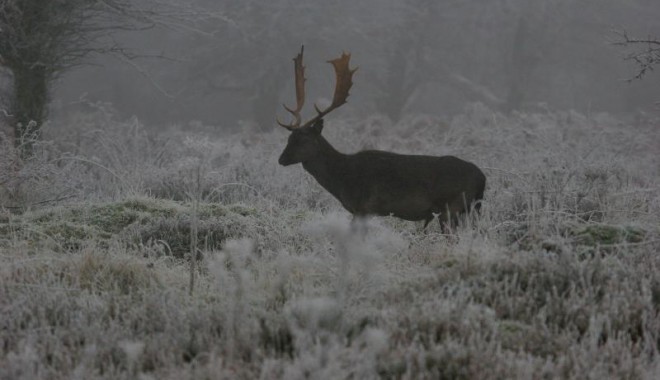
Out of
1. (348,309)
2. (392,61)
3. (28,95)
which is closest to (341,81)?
(348,309)

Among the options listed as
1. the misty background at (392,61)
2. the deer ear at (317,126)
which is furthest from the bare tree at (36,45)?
the misty background at (392,61)

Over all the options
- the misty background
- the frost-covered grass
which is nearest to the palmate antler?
the frost-covered grass

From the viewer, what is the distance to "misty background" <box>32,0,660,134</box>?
99.6 feet

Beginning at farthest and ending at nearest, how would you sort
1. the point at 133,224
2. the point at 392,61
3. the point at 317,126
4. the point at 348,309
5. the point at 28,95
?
the point at 392,61, the point at 28,95, the point at 133,224, the point at 317,126, the point at 348,309

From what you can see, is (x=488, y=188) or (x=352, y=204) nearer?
(x=352, y=204)

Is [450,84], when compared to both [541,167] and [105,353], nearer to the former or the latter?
[541,167]

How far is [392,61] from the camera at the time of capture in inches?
1237

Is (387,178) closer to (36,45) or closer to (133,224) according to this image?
(133,224)

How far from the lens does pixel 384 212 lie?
5688mm

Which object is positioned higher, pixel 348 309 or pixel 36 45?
pixel 36 45

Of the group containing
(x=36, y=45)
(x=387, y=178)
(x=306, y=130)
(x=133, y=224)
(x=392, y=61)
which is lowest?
(x=133, y=224)

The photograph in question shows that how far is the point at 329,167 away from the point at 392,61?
86.3ft

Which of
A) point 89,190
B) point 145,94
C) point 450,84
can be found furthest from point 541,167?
point 145,94

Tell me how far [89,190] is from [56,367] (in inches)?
271
